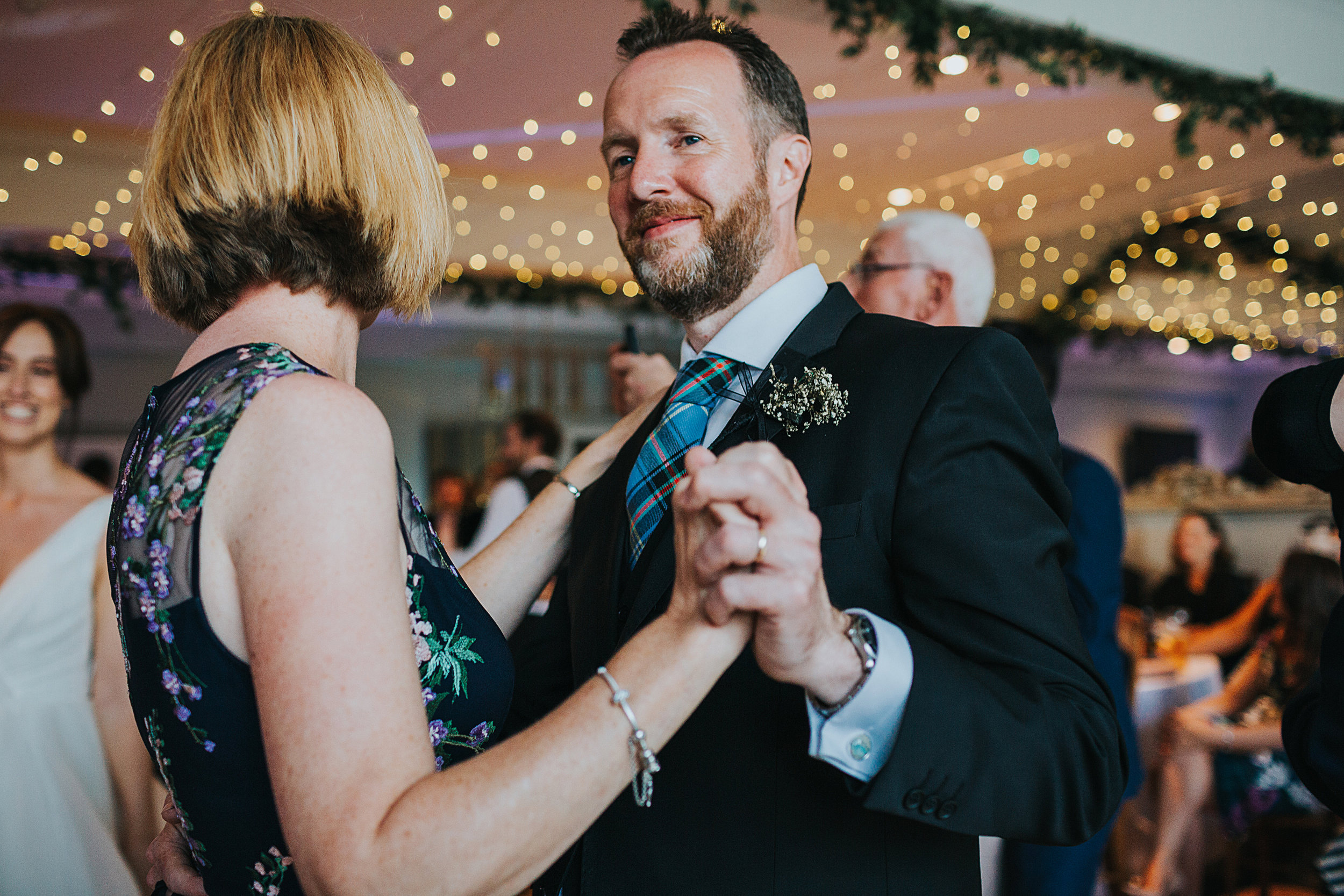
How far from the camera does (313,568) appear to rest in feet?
2.44

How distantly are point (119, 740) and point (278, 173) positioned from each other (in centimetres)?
240

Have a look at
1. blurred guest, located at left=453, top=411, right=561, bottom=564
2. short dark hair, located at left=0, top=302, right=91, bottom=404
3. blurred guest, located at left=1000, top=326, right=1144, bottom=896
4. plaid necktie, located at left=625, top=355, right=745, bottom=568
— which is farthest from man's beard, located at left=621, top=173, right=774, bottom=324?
blurred guest, located at left=453, top=411, right=561, bottom=564

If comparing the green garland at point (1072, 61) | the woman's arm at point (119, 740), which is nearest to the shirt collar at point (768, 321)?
the green garland at point (1072, 61)

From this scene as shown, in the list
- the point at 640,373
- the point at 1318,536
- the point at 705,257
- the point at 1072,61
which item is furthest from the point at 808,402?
the point at 1318,536

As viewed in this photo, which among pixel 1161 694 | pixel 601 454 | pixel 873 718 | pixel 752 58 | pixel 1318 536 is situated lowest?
pixel 1161 694

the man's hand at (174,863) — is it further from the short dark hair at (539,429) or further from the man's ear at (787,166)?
the short dark hair at (539,429)

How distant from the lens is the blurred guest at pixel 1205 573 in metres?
5.16

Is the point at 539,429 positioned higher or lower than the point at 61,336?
lower

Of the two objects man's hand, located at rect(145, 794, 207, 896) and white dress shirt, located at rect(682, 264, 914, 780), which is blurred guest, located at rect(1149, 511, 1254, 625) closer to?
white dress shirt, located at rect(682, 264, 914, 780)

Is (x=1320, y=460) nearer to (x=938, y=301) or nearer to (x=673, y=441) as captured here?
(x=673, y=441)

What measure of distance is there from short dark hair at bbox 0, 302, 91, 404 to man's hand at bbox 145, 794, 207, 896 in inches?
78.6

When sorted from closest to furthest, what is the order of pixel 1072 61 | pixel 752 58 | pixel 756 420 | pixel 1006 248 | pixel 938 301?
pixel 756 420 < pixel 752 58 < pixel 938 301 < pixel 1072 61 < pixel 1006 248

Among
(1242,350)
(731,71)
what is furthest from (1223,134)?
(731,71)

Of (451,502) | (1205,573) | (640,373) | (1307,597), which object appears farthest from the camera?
(451,502)
